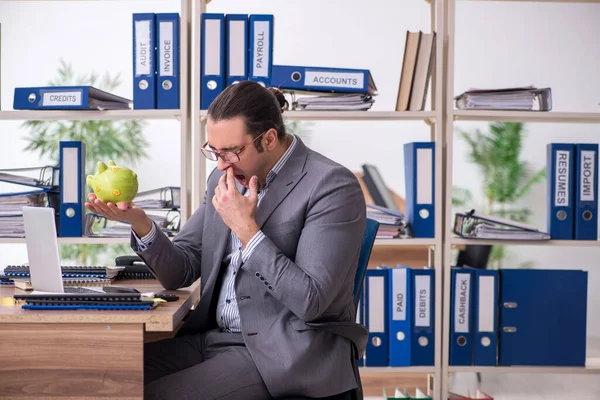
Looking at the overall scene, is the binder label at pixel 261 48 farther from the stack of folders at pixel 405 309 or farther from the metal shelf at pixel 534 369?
the metal shelf at pixel 534 369

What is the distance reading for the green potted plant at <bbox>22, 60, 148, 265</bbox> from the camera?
16.5 feet

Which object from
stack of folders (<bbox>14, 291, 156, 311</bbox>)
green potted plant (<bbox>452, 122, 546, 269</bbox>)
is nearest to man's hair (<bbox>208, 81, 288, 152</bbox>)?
stack of folders (<bbox>14, 291, 156, 311</bbox>)

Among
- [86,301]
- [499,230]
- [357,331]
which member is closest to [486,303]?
[499,230]

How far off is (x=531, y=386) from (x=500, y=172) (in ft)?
6.70

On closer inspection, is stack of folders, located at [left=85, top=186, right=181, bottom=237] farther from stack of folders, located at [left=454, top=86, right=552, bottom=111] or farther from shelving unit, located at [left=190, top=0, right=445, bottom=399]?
stack of folders, located at [left=454, top=86, right=552, bottom=111]

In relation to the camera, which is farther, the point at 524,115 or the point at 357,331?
the point at 524,115

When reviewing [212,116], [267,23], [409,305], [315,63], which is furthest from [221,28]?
[315,63]

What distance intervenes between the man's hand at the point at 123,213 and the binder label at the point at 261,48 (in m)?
1.02

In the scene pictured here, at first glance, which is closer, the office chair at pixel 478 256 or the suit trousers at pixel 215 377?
the suit trousers at pixel 215 377

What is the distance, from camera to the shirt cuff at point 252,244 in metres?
1.51

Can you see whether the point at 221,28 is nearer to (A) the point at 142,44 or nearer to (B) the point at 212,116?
(A) the point at 142,44

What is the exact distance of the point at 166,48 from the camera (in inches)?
102

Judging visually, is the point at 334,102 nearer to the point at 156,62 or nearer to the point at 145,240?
the point at 156,62

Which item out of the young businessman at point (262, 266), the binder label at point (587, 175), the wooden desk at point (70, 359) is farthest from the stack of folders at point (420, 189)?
the wooden desk at point (70, 359)
